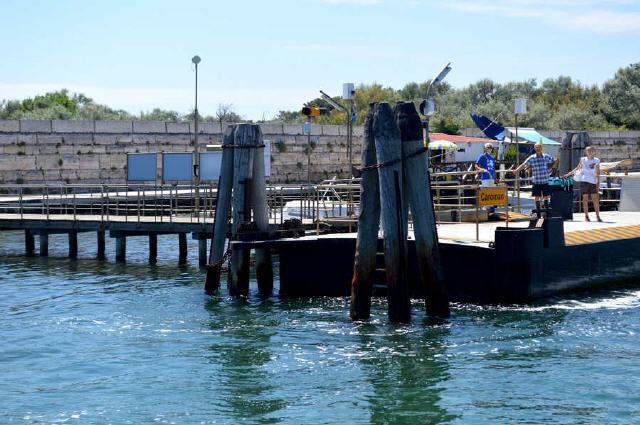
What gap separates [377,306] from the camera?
21531 mm

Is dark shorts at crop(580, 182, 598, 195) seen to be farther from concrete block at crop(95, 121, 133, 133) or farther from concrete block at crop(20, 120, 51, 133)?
concrete block at crop(95, 121, 133, 133)

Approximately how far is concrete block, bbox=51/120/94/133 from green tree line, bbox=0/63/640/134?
1548 centimetres

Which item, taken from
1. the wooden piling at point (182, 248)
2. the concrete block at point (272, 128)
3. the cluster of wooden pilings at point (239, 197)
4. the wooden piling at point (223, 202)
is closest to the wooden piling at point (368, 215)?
the cluster of wooden pilings at point (239, 197)

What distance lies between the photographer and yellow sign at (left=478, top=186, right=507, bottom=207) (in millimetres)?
21370

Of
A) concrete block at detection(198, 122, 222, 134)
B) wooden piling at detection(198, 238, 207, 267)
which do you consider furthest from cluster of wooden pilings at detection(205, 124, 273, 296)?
concrete block at detection(198, 122, 222, 134)

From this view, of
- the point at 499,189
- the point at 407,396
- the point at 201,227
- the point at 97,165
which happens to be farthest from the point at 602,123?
the point at 407,396

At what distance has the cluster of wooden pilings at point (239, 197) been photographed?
23.0 metres

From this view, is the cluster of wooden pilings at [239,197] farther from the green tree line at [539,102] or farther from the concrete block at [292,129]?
the green tree line at [539,102]

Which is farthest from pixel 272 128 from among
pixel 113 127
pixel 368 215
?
pixel 368 215

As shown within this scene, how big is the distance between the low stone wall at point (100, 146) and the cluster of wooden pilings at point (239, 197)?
29.2m

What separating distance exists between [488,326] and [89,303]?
8942 mm

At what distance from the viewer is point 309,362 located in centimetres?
1739

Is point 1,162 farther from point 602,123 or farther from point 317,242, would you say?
point 602,123

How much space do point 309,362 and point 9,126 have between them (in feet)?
119
